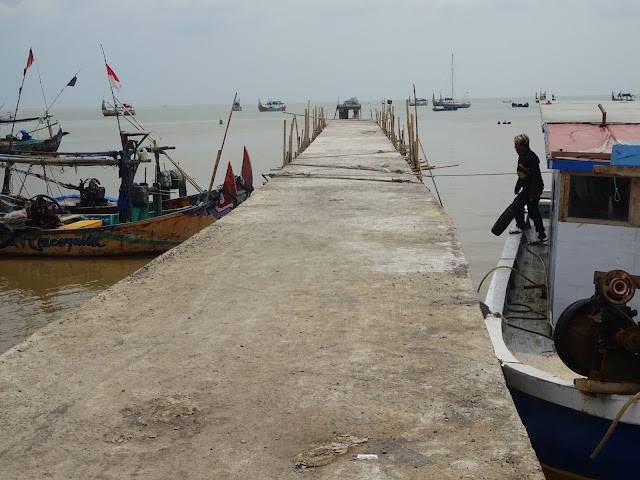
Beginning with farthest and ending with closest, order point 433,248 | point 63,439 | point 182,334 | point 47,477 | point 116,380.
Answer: point 433,248
point 182,334
point 116,380
point 63,439
point 47,477

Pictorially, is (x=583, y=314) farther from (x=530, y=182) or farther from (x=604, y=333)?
(x=530, y=182)

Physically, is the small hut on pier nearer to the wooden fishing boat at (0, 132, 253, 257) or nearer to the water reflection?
the wooden fishing boat at (0, 132, 253, 257)

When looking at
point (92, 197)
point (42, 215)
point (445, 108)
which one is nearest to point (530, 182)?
point (42, 215)

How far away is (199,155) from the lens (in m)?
38.3

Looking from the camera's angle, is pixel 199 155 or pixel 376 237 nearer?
pixel 376 237

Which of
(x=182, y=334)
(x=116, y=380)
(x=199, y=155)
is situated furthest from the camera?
(x=199, y=155)

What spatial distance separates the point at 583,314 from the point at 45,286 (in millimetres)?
10886

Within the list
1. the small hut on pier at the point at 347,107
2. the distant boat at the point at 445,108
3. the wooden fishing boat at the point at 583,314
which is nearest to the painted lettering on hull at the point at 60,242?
the wooden fishing boat at the point at 583,314

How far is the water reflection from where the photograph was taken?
Result: 1059 cm

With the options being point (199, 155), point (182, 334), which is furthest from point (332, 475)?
point (199, 155)

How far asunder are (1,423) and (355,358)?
163cm

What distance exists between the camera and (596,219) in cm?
550

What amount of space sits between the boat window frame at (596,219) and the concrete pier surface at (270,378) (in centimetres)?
96

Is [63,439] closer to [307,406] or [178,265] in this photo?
[307,406]
